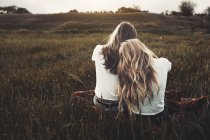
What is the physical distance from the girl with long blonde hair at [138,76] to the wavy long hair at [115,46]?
0.66 ft

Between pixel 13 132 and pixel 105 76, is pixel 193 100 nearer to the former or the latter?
pixel 105 76

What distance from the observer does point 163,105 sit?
3980 mm

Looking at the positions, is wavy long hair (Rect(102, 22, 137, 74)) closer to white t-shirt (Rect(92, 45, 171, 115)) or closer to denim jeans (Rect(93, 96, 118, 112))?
white t-shirt (Rect(92, 45, 171, 115))

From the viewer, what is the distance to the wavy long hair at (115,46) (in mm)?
4023

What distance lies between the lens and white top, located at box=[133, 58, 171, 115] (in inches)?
150

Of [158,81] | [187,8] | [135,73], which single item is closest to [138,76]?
[135,73]

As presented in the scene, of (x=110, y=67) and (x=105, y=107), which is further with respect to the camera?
(x=105, y=107)

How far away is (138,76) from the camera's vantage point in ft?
12.0

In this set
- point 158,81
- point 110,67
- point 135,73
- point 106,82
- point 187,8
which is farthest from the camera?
point 187,8

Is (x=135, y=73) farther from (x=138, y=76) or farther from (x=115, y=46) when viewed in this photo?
(x=115, y=46)

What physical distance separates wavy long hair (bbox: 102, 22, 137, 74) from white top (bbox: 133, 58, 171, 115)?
45 centimetres

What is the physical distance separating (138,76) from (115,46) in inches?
22.0

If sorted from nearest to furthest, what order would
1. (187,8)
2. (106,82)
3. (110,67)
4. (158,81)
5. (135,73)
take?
(135,73) → (158,81) → (110,67) → (106,82) → (187,8)

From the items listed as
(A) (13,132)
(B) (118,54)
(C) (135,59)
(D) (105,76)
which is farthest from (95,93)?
(A) (13,132)
